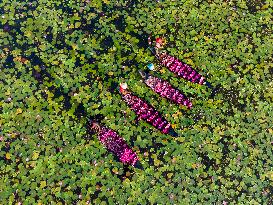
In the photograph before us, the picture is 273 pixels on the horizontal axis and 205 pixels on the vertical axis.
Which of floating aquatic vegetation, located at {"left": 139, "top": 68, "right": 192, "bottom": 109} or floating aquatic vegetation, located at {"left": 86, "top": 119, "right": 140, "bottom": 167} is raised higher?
floating aquatic vegetation, located at {"left": 139, "top": 68, "right": 192, "bottom": 109}

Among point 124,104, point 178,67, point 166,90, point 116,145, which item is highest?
point 178,67

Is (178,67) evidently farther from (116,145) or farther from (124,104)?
(116,145)

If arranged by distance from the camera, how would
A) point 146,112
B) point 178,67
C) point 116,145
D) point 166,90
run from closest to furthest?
point 116,145
point 146,112
point 166,90
point 178,67

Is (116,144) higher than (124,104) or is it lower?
lower

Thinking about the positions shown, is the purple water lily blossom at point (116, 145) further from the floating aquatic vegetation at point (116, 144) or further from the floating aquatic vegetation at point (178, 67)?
the floating aquatic vegetation at point (178, 67)

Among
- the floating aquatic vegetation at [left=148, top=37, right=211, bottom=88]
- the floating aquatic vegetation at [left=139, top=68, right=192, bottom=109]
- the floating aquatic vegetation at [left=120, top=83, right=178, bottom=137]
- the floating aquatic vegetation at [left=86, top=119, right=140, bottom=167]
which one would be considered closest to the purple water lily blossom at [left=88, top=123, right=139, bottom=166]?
the floating aquatic vegetation at [left=86, top=119, right=140, bottom=167]

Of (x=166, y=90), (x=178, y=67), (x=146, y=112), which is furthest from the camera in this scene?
(x=178, y=67)

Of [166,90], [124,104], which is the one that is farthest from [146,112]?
[166,90]

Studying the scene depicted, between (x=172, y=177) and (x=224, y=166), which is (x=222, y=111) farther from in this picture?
(x=172, y=177)

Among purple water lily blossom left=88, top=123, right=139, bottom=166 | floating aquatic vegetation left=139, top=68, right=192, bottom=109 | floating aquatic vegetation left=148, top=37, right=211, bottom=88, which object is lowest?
purple water lily blossom left=88, top=123, right=139, bottom=166

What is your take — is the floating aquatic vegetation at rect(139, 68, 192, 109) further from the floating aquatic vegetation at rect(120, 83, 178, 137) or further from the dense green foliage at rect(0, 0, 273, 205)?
the floating aquatic vegetation at rect(120, 83, 178, 137)
